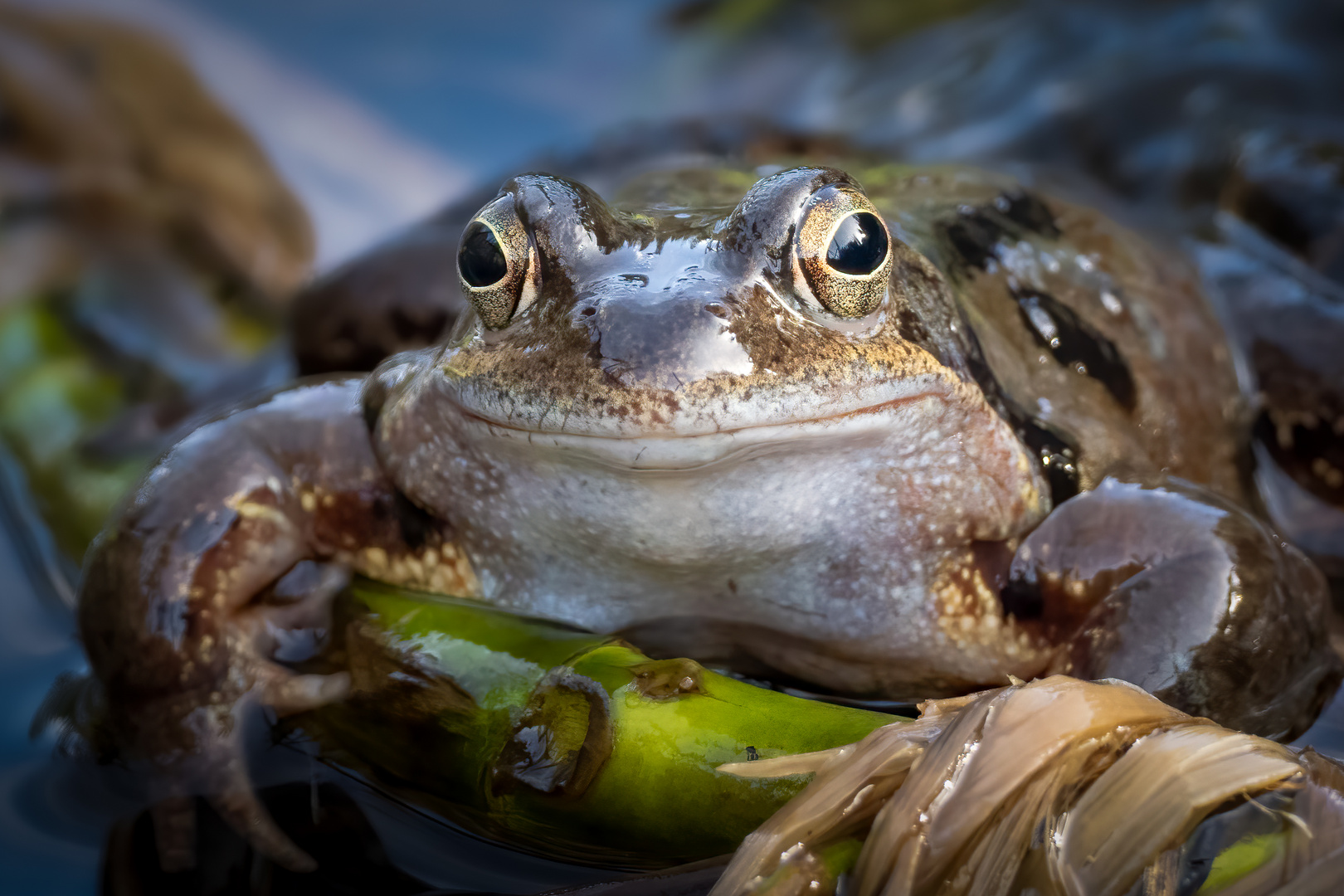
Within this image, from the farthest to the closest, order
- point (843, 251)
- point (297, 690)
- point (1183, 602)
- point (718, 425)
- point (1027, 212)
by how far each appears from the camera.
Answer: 1. point (1027, 212)
2. point (297, 690)
3. point (1183, 602)
4. point (843, 251)
5. point (718, 425)

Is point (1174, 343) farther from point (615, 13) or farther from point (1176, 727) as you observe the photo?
point (615, 13)

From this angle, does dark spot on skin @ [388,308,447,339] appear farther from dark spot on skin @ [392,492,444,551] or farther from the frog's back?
the frog's back

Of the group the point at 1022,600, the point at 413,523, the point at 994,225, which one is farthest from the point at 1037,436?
the point at 413,523

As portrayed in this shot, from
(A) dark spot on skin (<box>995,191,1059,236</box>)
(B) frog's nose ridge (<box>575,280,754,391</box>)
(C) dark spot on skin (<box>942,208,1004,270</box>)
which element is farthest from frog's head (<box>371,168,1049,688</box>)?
(A) dark spot on skin (<box>995,191,1059,236</box>)

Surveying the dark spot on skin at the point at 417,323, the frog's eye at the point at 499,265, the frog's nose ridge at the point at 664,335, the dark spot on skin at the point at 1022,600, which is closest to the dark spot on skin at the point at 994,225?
the dark spot on skin at the point at 1022,600

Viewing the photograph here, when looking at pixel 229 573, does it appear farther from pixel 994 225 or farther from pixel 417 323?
pixel 994 225

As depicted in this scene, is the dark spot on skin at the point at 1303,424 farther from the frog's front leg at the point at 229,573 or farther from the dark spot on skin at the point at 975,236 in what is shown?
the frog's front leg at the point at 229,573
